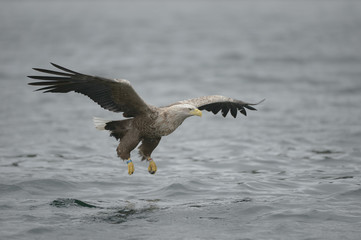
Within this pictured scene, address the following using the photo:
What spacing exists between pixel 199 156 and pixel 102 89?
4.40 metres

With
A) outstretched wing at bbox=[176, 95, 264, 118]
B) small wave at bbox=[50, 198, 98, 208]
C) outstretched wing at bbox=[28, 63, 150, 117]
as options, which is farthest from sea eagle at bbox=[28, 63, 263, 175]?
small wave at bbox=[50, 198, 98, 208]

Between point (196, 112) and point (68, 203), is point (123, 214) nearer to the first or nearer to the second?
point (68, 203)

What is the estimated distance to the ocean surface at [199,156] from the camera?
25.5 feet

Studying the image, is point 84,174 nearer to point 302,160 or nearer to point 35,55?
point 302,160

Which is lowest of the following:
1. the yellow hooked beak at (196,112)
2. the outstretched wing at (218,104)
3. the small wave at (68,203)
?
the small wave at (68,203)

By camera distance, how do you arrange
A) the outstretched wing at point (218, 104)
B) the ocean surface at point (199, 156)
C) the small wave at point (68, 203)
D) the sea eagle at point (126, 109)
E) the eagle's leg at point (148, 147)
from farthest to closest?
the outstretched wing at point (218, 104) < the eagle's leg at point (148, 147) < the small wave at point (68, 203) < the sea eagle at point (126, 109) < the ocean surface at point (199, 156)

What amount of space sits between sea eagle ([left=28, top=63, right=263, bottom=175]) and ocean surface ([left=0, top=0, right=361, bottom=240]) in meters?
0.91

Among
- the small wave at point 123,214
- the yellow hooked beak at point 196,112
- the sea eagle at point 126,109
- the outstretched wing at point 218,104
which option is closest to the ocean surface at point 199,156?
the small wave at point 123,214

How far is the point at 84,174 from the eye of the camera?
1041cm

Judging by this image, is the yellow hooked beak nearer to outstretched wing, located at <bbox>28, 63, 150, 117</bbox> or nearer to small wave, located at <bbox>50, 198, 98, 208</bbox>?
outstretched wing, located at <bbox>28, 63, 150, 117</bbox>

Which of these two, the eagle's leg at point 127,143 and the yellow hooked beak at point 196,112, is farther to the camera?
the eagle's leg at point 127,143

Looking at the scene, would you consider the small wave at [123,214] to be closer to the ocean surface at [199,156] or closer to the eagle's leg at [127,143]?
the ocean surface at [199,156]

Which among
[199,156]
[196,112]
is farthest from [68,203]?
[199,156]

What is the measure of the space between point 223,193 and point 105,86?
2.48m
